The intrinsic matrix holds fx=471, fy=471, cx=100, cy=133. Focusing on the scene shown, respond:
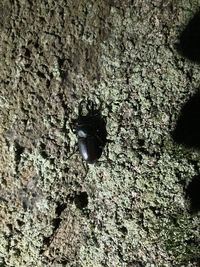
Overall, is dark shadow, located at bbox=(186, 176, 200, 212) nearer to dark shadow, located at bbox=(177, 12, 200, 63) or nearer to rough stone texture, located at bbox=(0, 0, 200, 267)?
rough stone texture, located at bbox=(0, 0, 200, 267)

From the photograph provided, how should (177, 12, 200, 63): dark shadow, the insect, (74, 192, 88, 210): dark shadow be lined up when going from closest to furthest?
(177, 12, 200, 63): dark shadow < the insect < (74, 192, 88, 210): dark shadow

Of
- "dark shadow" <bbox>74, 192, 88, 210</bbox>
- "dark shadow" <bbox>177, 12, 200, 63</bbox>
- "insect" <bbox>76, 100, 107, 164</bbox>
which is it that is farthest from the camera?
"dark shadow" <bbox>74, 192, 88, 210</bbox>

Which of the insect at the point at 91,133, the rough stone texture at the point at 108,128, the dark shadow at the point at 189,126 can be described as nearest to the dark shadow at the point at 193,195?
the rough stone texture at the point at 108,128

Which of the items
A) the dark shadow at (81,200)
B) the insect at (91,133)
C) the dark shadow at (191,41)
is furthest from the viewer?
the dark shadow at (81,200)

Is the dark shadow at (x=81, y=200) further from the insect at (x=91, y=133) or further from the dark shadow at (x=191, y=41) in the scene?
the dark shadow at (x=191, y=41)

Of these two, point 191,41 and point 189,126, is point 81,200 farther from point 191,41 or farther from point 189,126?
point 191,41

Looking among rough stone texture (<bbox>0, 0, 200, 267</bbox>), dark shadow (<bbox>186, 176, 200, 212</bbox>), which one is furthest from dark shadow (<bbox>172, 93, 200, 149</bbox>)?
dark shadow (<bbox>186, 176, 200, 212</bbox>)
